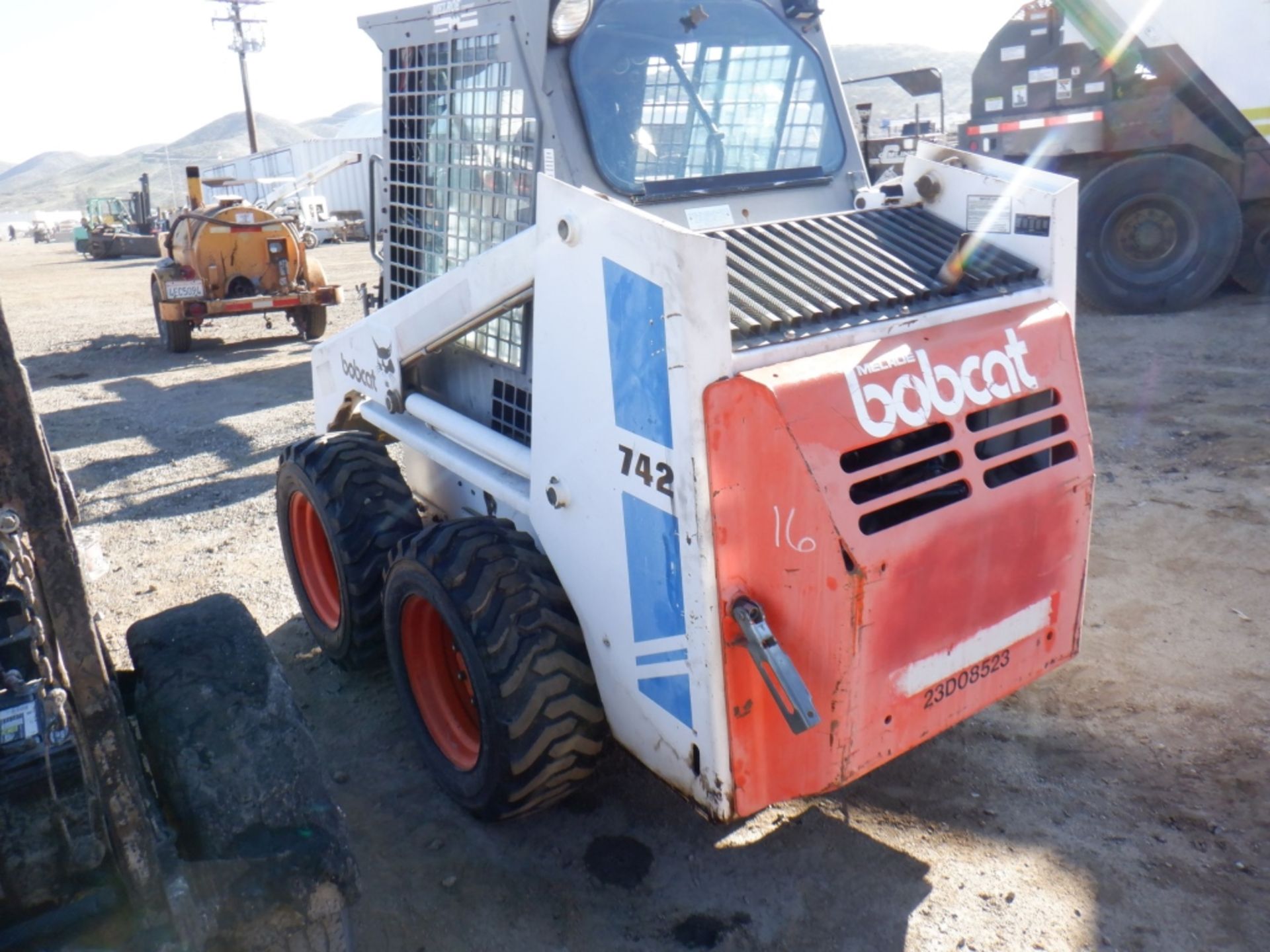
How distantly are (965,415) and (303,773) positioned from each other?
169 cm

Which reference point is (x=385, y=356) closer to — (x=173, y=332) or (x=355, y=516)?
(x=355, y=516)

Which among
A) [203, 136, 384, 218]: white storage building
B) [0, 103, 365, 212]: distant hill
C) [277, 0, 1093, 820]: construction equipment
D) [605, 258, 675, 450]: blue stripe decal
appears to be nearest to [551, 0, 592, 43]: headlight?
[277, 0, 1093, 820]: construction equipment

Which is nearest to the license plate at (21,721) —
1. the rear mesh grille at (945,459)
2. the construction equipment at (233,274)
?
the rear mesh grille at (945,459)

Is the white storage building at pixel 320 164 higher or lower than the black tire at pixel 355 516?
higher

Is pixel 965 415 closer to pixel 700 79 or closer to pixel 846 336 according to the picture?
pixel 846 336

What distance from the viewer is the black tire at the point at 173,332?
11.4 metres

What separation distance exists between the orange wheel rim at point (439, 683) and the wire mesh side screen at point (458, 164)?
878 mm

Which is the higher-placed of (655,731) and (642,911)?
(655,731)

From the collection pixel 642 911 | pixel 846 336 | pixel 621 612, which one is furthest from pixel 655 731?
pixel 846 336

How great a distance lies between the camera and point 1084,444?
2.67 meters

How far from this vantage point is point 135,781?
1721 mm

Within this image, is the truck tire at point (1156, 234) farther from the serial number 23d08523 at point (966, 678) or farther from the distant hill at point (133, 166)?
the distant hill at point (133, 166)

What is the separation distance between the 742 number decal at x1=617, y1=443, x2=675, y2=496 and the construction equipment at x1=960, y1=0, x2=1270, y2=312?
857 centimetres

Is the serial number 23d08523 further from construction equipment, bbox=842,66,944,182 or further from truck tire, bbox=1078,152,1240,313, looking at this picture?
construction equipment, bbox=842,66,944,182
